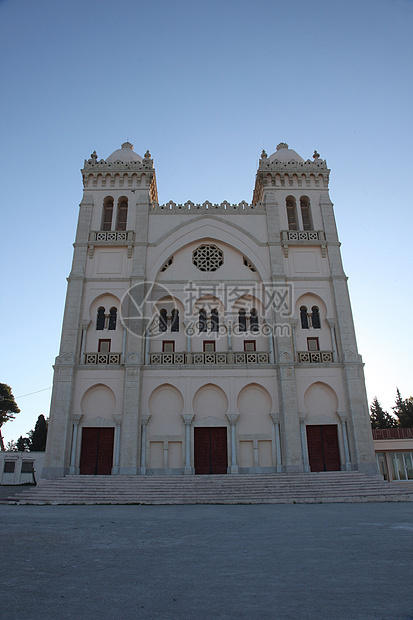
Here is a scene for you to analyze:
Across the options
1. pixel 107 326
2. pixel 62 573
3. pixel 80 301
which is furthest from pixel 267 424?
pixel 62 573

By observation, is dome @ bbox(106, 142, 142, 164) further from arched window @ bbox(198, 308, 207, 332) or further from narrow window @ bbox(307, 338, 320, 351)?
narrow window @ bbox(307, 338, 320, 351)

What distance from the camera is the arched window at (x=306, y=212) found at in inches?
1062

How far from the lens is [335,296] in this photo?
23859 millimetres

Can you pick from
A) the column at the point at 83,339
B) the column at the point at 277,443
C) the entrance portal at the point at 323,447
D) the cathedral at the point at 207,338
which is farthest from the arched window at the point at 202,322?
the entrance portal at the point at 323,447

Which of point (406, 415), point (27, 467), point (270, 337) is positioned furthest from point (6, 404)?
point (406, 415)

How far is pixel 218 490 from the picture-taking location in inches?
685

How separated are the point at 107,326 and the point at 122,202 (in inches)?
346

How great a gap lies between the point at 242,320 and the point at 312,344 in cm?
406

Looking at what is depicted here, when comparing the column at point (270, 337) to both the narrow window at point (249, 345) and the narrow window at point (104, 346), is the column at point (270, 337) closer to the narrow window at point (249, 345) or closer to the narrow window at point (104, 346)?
the narrow window at point (249, 345)

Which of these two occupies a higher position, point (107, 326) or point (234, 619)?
point (107, 326)

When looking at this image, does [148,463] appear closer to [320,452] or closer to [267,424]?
[267,424]

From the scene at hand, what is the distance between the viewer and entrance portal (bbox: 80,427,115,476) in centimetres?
2106

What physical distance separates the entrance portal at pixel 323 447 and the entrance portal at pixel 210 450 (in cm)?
432

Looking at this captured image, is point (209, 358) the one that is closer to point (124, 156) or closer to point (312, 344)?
point (312, 344)
